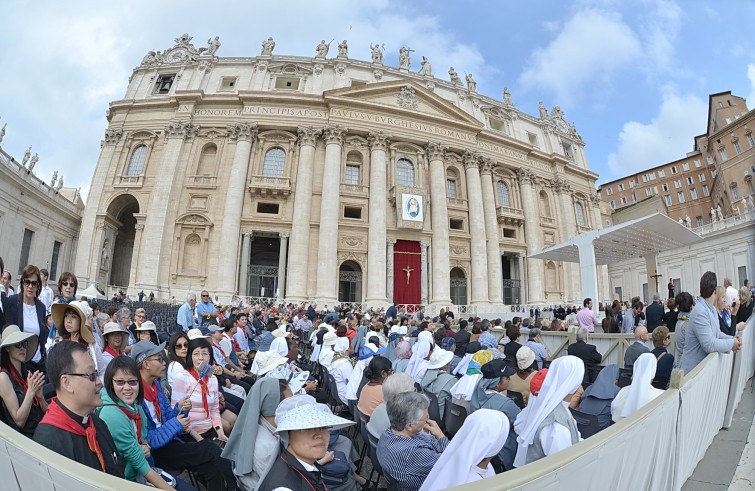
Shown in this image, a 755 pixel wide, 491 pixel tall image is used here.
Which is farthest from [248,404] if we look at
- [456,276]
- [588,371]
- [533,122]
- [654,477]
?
[533,122]

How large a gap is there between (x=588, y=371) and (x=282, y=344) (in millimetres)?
4815

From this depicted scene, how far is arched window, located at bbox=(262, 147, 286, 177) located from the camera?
25625 millimetres

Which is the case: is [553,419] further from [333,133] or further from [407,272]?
[333,133]

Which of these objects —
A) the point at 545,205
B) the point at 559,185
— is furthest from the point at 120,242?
the point at 559,185

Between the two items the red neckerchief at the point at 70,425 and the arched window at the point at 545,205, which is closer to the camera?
the red neckerchief at the point at 70,425

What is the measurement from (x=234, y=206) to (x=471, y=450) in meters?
23.4

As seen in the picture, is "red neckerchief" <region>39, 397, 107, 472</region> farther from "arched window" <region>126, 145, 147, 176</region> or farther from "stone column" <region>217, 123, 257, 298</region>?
"arched window" <region>126, 145, 147, 176</region>

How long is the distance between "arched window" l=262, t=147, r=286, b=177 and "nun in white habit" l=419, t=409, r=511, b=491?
25.0 meters

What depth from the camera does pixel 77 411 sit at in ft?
6.81

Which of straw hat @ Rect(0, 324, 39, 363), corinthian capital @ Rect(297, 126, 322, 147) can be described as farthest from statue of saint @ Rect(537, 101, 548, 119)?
straw hat @ Rect(0, 324, 39, 363)

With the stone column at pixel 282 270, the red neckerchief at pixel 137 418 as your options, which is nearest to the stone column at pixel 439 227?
the stone column at pixel 282 270

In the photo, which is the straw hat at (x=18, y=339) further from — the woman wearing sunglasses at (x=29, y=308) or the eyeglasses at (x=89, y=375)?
the woman wearing sunglasses at (x=29, y=308)

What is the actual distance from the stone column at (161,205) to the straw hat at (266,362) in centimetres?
2078

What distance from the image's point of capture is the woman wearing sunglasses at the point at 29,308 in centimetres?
417
